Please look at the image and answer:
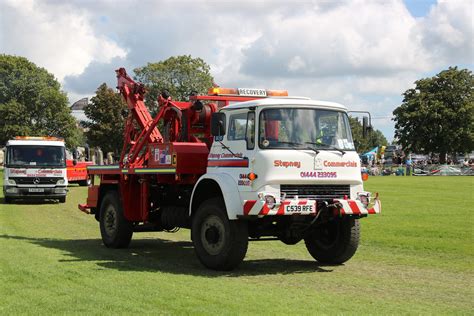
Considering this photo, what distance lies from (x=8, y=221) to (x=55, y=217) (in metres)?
2.03

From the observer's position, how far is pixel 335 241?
11.6m

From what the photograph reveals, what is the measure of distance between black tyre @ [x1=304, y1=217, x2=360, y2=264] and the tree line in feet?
160

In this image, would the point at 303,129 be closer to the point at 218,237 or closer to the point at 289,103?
the point at 289,103

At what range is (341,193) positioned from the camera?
35.1 feet

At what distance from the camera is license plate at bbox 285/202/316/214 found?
995 cm

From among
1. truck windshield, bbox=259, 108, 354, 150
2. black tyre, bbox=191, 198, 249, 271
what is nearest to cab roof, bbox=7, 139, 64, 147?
black tyre, bbox=191, 198, 249, 271

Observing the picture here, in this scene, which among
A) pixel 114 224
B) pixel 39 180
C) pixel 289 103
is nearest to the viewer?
pixel 289 103

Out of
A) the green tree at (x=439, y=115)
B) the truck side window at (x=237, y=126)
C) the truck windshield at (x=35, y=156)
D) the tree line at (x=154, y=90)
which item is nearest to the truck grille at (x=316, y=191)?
the truck side window at (x=237, y=126)

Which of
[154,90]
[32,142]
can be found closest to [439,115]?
[154,90]

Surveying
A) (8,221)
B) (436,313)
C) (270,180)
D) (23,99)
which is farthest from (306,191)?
(23,99)

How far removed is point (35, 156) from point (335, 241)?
17941 millimetres

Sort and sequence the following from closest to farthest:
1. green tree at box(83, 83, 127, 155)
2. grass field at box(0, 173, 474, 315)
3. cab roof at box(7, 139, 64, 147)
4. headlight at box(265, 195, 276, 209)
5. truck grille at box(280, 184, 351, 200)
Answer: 1. grass field at box(0, 173, 474, 315)
2. headlight at box(265, 195, 276, 209)
3. truck grille at box(280, 184, 351, 200)
4. cab roof at box(7, 139, 64, 147)
5. green tree at box(83, 83, 127, 155)

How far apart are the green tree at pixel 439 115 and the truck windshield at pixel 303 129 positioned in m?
74.6

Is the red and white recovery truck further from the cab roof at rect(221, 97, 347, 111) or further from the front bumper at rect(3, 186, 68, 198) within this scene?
the front bumper at rect(3, 186, 68, 198)
